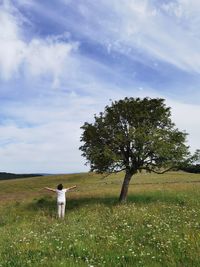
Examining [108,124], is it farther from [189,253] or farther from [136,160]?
[189,253]

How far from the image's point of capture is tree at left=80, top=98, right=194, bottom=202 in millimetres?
39656

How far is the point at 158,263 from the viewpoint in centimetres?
1173

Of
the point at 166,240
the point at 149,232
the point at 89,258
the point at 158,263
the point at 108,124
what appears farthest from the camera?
the point at 108,124

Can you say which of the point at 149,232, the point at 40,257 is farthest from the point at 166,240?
the point at 40,257

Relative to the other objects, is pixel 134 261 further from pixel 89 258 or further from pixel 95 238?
pixel 95 238

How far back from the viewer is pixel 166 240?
1432cm

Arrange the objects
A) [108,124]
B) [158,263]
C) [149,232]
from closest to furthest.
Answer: [158,263]
[149,232]
[108,124]

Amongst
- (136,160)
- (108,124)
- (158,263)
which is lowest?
(158,263)

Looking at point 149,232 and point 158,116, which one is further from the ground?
point 158,116

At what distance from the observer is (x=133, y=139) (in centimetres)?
3928

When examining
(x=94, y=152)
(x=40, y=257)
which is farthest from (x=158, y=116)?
(x=40, y=257)

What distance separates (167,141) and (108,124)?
5794 millimetres

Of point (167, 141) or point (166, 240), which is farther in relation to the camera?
point (167, 141)

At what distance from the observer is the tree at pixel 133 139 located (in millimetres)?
39656
